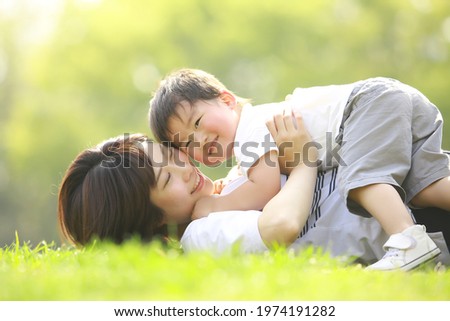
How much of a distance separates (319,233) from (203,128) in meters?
0.88

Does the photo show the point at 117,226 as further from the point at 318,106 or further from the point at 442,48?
the point at 442,48

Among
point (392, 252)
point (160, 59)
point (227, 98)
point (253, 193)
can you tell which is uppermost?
point (227, 98)

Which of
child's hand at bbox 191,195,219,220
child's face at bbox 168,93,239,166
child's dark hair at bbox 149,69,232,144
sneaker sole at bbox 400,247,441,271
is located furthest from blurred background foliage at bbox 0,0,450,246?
sneaker sole at bbox 400,247,441,271

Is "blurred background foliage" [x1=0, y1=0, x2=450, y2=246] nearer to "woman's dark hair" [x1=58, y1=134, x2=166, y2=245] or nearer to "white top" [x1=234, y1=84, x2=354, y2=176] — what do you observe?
"white top" [x1=234, y1=84, x2=354, y2=176]

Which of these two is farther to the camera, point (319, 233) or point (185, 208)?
point (185, 208)

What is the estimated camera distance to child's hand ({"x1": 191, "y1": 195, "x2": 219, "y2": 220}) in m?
3.71

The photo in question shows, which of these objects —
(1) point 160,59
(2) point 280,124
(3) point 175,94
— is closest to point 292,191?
(2) point 280,124

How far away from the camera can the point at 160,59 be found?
1689 centimetres

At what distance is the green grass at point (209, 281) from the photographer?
2.16m

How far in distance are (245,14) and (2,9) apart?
8.18 m

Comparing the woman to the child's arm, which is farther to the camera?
the child's arm

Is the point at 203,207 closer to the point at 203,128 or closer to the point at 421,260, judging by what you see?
the point at 203,128

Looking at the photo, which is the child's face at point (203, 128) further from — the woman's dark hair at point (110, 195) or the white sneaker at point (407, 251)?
the white sneaker at point (407, 251)

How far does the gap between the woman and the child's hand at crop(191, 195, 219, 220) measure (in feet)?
0.13
